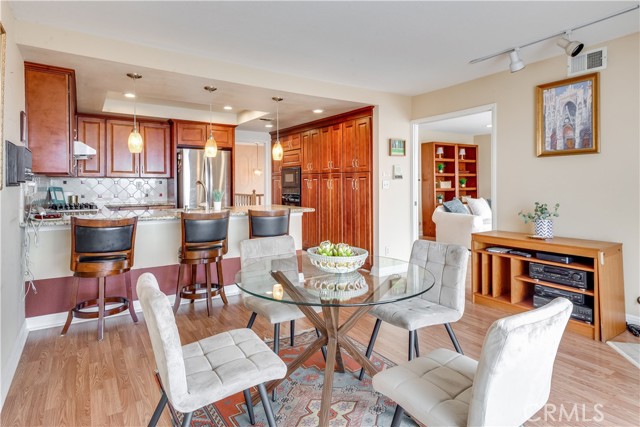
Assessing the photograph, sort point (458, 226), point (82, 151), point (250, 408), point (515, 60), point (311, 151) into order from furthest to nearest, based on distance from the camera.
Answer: point (458, 226) < point (311, 151) < point (82, 151) < point (515, 60) < point (250, 408)

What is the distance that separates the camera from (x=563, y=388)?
85.4 inches

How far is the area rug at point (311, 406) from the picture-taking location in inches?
73.2

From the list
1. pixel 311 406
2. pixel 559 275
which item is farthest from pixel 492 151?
pixel 311 406

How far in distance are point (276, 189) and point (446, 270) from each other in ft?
17.0

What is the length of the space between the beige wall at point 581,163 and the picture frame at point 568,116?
63 millimetres

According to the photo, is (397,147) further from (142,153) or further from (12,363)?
(12,363)

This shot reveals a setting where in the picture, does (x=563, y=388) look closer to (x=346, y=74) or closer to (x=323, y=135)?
(x=346, y=74)

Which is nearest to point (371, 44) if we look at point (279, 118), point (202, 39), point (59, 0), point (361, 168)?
point (202, 39)

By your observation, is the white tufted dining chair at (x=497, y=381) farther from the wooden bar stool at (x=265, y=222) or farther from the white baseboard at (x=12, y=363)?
the wooden bar stool at (x=265, y=222)

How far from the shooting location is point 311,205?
6062mm

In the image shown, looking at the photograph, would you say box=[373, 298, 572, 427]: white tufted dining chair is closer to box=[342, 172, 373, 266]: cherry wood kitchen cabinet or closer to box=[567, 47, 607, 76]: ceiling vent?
box=[567, 47, 607, 76]: ceiling vent

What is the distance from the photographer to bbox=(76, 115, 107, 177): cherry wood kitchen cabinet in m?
5.24

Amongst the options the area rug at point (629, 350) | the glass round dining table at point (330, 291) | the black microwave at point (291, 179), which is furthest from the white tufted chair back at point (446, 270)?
the black microwave at point (291, 179)

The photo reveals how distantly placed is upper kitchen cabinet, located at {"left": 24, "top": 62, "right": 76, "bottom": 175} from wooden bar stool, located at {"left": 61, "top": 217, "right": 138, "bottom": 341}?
690 mm
